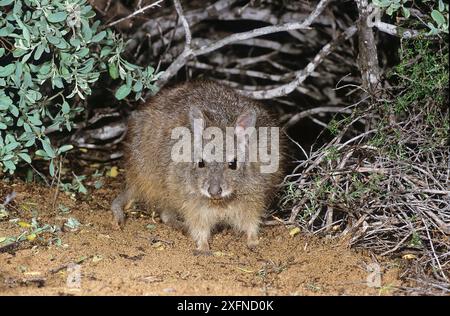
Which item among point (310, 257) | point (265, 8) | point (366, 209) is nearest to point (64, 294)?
point (310, 257)

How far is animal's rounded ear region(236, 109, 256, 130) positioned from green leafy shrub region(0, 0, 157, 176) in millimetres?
907

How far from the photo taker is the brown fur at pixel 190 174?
18.9 ft

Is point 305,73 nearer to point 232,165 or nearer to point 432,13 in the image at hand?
point 232,165

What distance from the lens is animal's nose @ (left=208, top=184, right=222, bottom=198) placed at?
18.0ft

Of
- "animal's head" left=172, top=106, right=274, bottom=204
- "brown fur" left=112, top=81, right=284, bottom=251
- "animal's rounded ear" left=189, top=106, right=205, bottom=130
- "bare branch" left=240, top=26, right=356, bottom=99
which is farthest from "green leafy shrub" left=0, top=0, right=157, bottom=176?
"bare branch" left=240, top=26, right=356, bottom=99

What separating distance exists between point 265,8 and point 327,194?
9.42 ft

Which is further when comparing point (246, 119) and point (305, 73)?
point (305, 73)

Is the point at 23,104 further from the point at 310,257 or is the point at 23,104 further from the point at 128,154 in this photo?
the point at 310,257

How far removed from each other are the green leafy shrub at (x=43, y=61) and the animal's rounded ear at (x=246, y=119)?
0.91 metres

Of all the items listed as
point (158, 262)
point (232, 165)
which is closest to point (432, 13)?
point (232, 165)

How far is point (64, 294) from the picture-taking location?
4410mm

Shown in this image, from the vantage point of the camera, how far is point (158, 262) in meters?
5.24

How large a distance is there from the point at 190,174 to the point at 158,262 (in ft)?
2.75

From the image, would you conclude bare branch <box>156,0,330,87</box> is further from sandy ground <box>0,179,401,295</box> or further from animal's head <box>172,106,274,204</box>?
sandy ground <box>0,179,401,295</box>
